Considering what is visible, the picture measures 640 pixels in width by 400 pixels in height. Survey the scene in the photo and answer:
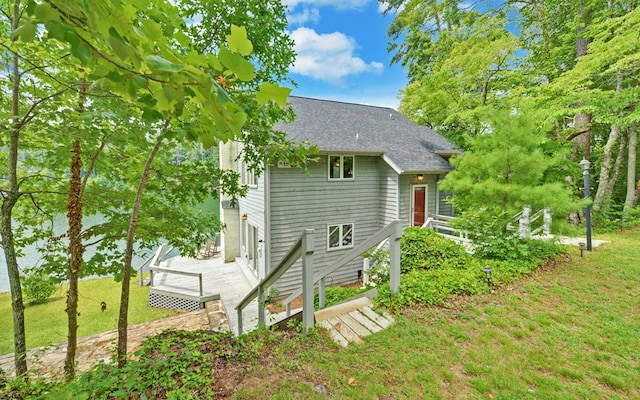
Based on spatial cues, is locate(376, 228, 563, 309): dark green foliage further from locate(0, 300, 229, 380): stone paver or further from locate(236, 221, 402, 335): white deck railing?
locate(0, 300, 229, 380): stone paver

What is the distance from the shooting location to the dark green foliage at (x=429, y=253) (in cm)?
581

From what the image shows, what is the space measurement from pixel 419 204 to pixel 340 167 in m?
3.42

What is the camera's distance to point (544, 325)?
368cm

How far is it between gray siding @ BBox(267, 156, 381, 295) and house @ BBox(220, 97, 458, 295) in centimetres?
3

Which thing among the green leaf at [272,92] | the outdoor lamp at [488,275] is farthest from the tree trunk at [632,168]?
the green leaf at [272,92]

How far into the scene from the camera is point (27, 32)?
0.81m

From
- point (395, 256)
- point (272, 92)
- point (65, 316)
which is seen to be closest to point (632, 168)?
point (395, 256)

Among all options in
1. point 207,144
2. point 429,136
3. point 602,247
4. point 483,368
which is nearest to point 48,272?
point 207,144

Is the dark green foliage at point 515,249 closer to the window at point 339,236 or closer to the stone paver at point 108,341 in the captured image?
the window at point 339,236

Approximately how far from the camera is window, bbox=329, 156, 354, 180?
30.2 feet

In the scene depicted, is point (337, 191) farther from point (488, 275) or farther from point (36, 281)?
point (36, 281)

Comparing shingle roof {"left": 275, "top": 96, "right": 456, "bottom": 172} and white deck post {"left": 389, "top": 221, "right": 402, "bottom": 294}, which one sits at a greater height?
shingle roof {"left": 275, "top": 96, "right": 456, "bottom": 172}

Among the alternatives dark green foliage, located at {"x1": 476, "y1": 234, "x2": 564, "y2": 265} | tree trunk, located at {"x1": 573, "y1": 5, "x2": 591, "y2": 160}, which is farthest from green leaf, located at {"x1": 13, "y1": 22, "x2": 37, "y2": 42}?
tree trunk, located at {"x1": 573, "y1": 5, "x2": 591, "y2": 160}

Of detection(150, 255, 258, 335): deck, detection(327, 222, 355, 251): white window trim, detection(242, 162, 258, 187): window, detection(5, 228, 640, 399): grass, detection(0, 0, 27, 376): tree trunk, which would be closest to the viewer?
detection(5, 228, 640, 399): grass
